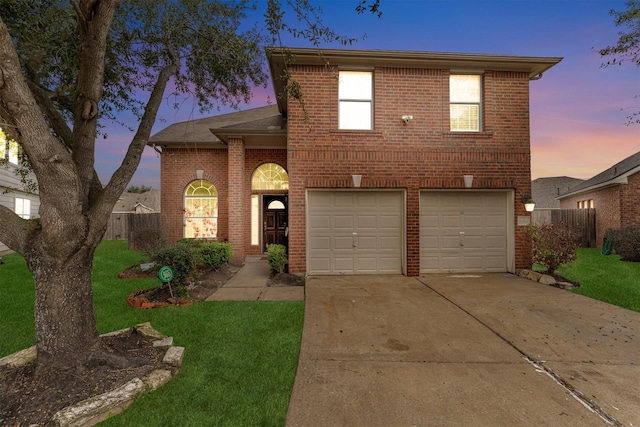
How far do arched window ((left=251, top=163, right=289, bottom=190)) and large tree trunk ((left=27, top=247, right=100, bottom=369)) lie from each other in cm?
872

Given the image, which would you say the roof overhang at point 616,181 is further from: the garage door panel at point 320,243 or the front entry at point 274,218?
the front entry at point 274,218

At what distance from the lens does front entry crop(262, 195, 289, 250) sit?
11.9 m

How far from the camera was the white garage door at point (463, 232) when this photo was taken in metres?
8.39

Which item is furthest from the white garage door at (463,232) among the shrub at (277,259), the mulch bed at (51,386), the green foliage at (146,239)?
the green foliage at (146,239)

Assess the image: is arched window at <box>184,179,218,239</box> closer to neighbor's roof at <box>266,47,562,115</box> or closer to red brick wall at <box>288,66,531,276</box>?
red brick wall at <box>288,66,531,276</box>

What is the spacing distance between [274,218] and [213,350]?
8.42m

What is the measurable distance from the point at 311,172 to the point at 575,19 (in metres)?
12.4

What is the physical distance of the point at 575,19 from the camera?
11047 mm

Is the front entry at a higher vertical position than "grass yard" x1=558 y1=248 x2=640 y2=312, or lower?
higher

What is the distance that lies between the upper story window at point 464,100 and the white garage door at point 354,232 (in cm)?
284

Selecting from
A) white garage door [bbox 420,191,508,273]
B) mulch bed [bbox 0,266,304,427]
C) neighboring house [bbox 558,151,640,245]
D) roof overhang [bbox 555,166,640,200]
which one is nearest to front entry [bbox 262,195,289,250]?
Answer: white garage door [bbox 420,191,508,273]

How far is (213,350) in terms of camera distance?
3709mm

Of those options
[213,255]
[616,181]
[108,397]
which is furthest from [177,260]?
[616,181]

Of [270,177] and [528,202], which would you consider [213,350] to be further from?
[528,202]
